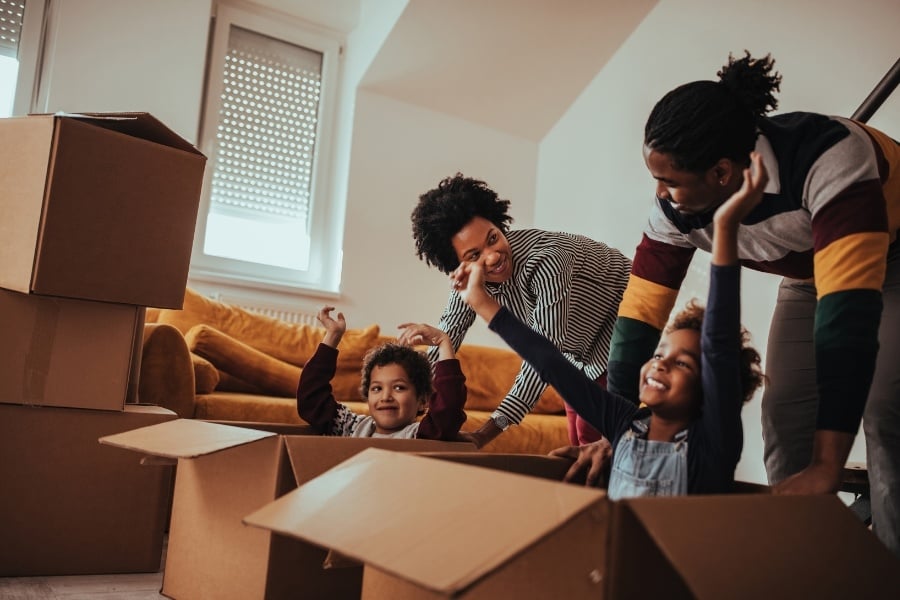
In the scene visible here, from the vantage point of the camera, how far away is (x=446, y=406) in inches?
60.9

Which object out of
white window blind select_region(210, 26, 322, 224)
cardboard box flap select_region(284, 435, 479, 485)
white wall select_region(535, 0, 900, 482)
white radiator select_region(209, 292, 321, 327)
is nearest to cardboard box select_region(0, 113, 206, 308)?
cardboard box flap select_region(284, 435, 479, 485)

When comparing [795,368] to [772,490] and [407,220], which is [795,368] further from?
[407,220]

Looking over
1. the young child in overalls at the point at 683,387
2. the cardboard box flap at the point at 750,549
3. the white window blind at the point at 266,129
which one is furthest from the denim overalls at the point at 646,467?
the white window blind at the point at 266,129

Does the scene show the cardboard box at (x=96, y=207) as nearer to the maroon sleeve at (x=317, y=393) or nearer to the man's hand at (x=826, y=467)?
the maroon sleeve at (x=317, y=393)

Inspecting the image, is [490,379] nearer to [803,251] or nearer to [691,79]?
[691,79]

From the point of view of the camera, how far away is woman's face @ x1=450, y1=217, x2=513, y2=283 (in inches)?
63.8

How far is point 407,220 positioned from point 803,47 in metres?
2.06

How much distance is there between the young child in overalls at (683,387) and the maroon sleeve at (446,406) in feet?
1.45

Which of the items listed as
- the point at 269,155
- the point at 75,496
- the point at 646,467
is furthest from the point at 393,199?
the point at 646,467

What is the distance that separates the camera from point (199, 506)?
1183 millimetres

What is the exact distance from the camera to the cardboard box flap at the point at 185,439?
1.01 metres

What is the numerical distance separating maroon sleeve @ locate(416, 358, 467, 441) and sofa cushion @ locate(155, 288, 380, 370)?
1471 millimetres

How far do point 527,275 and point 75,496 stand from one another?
0.99 meters

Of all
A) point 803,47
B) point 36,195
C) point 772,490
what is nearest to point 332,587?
point 772,490
